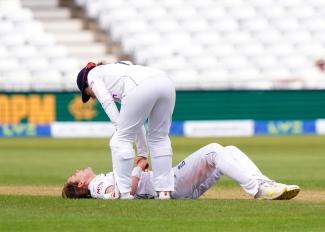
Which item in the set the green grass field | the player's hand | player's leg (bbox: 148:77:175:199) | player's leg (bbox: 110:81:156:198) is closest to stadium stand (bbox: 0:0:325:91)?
the green grass field

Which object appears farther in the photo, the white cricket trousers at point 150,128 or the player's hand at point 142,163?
the player's hand at point 142,163

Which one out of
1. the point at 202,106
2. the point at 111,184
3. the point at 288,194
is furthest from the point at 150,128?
the point at 202,106

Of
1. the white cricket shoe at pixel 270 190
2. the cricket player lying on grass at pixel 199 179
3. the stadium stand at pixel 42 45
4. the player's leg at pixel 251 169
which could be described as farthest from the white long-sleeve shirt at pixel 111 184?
the stadium stand at pixel 42 45

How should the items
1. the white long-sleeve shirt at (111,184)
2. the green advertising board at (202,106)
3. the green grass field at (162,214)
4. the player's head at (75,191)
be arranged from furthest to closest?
1. the green advertising board at (202,106)
2. the player's head at (75,191)
3. the white long-sleeve shirt at (111,184)
4. the green grass field at (162,214)

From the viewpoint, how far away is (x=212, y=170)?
25.6ft

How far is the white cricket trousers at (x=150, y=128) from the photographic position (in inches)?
298

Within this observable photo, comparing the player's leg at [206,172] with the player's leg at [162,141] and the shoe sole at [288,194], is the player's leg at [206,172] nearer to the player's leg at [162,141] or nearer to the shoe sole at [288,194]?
the player's leg at [162,141]

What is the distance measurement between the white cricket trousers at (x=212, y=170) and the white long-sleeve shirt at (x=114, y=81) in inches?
33.2

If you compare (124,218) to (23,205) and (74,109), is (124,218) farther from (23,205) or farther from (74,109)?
(74,109)

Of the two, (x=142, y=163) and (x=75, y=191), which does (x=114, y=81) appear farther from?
(x=75, y=191)

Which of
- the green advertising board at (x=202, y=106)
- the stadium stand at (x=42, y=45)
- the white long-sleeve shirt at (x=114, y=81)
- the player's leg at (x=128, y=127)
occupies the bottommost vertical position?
the green advertising board at (x=202, y=106)

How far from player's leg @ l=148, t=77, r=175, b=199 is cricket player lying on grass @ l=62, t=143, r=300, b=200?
0.17 metres

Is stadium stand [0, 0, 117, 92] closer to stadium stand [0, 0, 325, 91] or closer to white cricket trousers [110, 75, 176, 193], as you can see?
stadium stand [0, 0, 325, 91]

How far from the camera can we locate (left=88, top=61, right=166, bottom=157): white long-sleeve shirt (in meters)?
7.64
